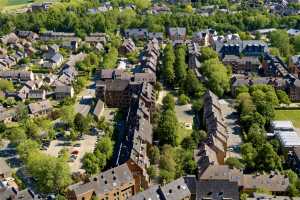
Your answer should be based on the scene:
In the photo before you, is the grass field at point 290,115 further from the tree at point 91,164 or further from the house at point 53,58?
the house at point 53,58

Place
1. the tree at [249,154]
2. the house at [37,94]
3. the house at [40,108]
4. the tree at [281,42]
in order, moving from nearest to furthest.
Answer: the tree at [249,154] < the house at [40,108] < the house at [37,94] < the tree at [281,42]

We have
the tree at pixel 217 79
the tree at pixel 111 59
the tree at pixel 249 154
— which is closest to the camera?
the tree at pixel 249 154

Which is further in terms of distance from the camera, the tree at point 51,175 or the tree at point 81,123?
the tree at point 81,123

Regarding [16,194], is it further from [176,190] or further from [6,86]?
[6,86]

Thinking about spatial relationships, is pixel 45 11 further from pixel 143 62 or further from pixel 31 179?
pixel 31 179

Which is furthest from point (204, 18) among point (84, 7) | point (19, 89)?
point (19, 89)

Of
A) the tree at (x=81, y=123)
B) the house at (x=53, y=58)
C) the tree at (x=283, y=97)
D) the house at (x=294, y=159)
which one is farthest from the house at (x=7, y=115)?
the tree at (x=283, y=97)

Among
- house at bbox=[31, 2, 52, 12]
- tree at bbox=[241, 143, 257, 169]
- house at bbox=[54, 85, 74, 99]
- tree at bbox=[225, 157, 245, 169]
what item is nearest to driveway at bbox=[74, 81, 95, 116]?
house at bbox=[54, 85, 74, 99]
